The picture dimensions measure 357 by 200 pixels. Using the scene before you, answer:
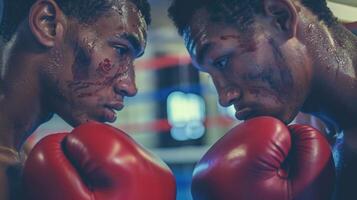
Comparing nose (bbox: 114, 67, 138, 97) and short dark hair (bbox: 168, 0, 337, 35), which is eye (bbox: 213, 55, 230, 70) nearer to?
short dark hair (bbox: 168, 0, 337, 35)

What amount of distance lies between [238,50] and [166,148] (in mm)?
3692

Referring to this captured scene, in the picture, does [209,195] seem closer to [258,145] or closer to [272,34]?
[258,145]

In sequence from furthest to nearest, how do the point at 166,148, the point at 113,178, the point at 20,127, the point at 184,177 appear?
the point at 166,148
the point at 184,177
the point at 20,127
the point at 113,178

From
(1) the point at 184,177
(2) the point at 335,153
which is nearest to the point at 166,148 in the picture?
(1) the point at 184,177

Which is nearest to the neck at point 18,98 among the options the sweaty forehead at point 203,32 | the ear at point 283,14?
the sweaty forehead at point 203,32

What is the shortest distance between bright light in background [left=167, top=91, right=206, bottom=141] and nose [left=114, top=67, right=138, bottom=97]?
3391mm

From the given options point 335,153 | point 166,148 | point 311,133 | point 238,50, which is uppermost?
point 238,50

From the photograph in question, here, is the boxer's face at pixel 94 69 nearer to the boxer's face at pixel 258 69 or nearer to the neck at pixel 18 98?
the neck at pixel 18 98

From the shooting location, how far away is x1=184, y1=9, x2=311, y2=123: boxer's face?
4.14 ft

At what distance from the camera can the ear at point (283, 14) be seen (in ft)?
4.20

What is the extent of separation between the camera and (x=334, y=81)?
127 cm

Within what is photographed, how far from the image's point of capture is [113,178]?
101 centimetres

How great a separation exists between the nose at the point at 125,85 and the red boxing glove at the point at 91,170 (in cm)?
25

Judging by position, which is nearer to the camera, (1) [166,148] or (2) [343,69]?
(2) [343,69]
